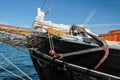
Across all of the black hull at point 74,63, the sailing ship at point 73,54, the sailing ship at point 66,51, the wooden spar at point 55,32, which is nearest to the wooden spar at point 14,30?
the sailing ship at point 66,51

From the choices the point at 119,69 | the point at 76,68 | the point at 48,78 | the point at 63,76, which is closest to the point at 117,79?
the point at 119,69

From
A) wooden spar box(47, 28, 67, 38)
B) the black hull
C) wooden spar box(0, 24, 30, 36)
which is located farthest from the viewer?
wooden spar box(0, 24, 30, 36)

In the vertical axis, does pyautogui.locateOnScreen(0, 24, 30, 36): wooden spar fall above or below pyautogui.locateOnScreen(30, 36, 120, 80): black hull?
above

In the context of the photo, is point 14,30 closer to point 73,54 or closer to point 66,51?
point 66,51

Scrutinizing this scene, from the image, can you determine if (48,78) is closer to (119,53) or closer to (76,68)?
(76,68)

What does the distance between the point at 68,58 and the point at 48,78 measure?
71.4 inches

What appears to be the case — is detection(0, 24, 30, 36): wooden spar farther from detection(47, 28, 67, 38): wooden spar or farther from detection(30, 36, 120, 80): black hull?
detection(47, 28, 67, 38): wooden spar

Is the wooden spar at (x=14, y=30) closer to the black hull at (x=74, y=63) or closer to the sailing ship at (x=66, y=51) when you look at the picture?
the sailing ship at (x=66, y=51)

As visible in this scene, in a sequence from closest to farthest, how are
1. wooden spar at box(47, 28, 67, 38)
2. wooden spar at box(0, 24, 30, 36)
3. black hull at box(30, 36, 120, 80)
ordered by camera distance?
black hull at box(30, 36, 120, 80) → wooden spar at box(47, 28, 67, 38) → wooden spar at box(0, 24, 30, 36)

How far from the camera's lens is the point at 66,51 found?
7.34 meters

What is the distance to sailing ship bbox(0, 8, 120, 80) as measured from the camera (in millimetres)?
6387

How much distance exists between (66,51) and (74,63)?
17.6 inches

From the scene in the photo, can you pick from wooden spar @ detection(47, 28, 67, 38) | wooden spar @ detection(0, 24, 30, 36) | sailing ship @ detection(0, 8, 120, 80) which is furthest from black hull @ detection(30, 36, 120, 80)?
wooden spar @ detection(0, 24, 30, 36)

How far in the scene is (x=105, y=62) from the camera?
21.2 ft
